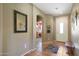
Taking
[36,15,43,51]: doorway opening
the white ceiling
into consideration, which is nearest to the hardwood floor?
[36,15,43,51]: doorway opening

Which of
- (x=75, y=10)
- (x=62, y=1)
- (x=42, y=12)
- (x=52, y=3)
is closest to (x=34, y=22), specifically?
(x=42, y=12)

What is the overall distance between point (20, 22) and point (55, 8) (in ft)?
1.80

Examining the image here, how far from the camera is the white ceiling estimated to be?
178 centimetres

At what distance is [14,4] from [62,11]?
2.29 ft

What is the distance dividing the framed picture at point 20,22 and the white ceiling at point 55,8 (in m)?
0.26

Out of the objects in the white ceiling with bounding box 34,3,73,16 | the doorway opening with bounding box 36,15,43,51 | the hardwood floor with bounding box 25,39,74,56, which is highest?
the white ceiling with bounding box 34,3,73,16

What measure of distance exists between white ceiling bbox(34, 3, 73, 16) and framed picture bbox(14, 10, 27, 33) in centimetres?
26

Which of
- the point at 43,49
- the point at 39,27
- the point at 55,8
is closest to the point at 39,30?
the point at 39,27

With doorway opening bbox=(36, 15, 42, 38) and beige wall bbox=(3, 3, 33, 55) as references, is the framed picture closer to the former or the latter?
beige wall bbox=(3, 3, 33, 55)

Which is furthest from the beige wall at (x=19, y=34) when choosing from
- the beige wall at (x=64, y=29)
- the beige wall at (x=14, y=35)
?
the beige wall at (x=64, y=29)

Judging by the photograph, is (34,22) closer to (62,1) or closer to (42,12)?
(42,12)

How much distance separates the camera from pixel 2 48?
1.73 metres

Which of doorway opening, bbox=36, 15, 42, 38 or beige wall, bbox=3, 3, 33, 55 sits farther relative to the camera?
doorway opening, bbox=36, 15, 42, 38

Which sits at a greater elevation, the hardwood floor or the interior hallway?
the interior hallway
